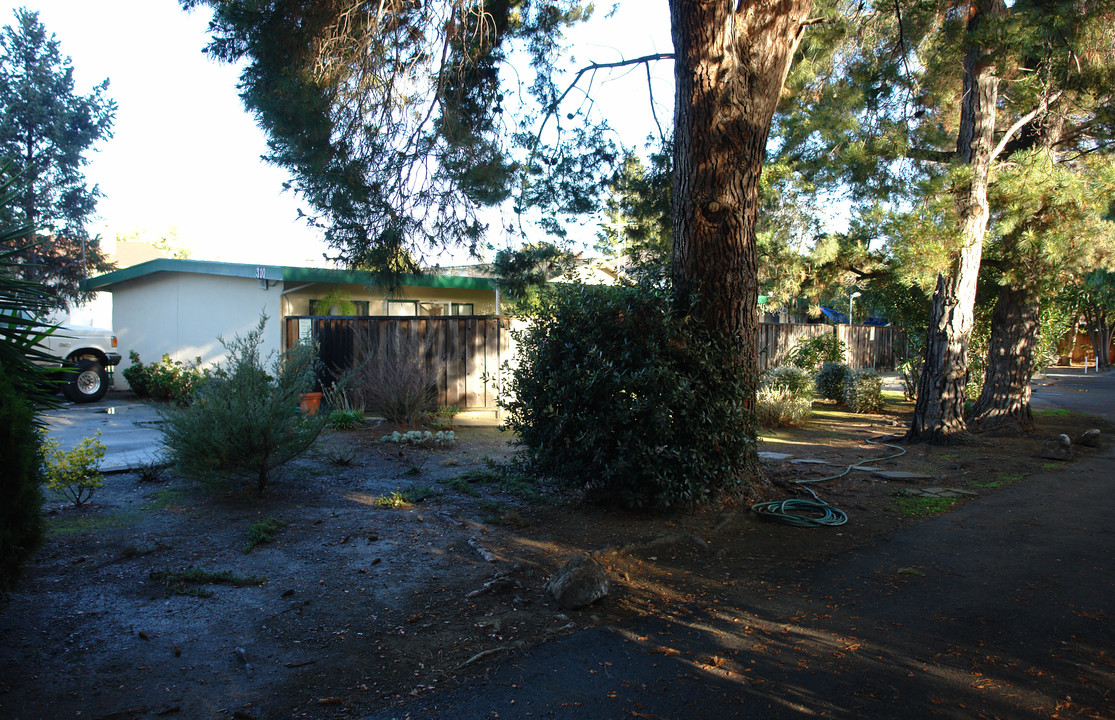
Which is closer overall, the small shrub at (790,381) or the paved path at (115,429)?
the paved path at (115,429)

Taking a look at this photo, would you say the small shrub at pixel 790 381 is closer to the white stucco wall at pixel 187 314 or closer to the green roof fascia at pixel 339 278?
the green roof fascia at pixel 339 278

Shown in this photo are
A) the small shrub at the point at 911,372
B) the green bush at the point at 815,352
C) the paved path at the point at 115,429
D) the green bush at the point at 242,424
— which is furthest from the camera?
the green bush at the point at 815,352

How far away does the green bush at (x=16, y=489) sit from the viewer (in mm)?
2777

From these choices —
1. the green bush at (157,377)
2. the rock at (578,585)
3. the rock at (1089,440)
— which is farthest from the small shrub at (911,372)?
the green bush at (157,377)

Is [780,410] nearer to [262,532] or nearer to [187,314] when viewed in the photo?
[262,532]

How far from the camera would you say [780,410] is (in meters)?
12.3

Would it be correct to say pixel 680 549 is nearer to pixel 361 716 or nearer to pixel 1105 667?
pixel 1105 667

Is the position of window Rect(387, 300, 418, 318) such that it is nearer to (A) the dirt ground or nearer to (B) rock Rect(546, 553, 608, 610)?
(A) the dirt ground

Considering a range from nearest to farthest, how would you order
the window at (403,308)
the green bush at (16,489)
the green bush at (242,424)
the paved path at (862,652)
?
the green bush at (16,489)
the paved path at (862,652)
the green bush at (242,424)
the window at (403,308)

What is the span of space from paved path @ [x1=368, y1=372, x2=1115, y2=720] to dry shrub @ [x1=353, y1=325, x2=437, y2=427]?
7379 mm

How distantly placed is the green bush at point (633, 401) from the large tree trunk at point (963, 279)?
5.66m

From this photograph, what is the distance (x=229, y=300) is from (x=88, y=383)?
3595 mm

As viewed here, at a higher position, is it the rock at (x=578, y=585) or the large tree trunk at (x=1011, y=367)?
the large tree trunk at (x=1011, y=367)

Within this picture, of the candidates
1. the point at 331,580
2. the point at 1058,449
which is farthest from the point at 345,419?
the point at 1058,449
